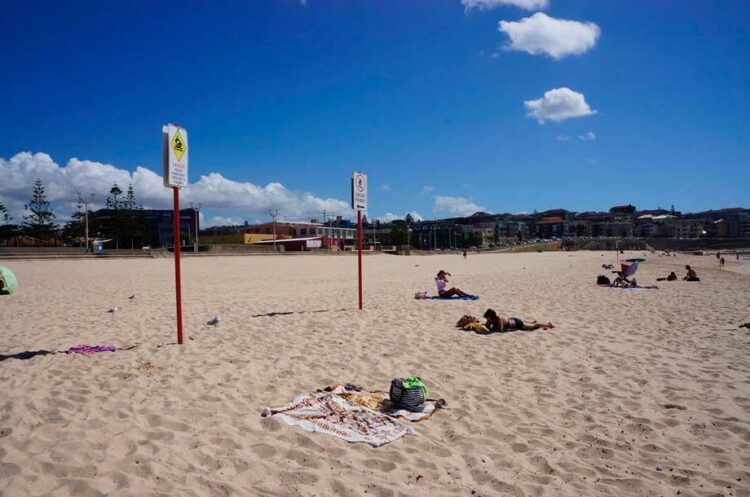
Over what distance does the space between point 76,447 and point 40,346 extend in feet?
13.3

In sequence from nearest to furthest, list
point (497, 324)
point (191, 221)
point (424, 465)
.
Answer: point (424, 465)
point (497, 324)
point (191, 221)

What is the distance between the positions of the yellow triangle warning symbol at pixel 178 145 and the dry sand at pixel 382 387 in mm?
2737

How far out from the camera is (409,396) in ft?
13.0

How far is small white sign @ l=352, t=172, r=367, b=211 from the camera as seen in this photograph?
31.4 feet

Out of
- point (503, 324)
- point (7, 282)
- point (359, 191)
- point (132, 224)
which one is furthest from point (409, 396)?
point (132, 224)

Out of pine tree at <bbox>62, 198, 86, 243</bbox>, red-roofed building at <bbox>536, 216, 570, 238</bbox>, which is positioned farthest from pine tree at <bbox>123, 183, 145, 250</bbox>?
red-roofed building at <bbox>536, 216, 570, 238</bbox>

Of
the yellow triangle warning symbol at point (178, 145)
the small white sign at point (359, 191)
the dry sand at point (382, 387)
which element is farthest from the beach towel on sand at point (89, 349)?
the small white sign at point (359, 191)

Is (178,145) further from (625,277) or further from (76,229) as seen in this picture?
(76,229)

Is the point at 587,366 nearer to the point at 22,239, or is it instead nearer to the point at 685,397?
the point at 685,397

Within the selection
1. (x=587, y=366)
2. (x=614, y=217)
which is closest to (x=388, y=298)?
(x=587, y=366)

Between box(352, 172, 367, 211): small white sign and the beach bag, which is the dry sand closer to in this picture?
the beach bag

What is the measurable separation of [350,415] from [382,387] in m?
1.02

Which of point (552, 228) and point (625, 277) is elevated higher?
point (552, 228)

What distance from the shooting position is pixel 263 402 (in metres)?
4.15
